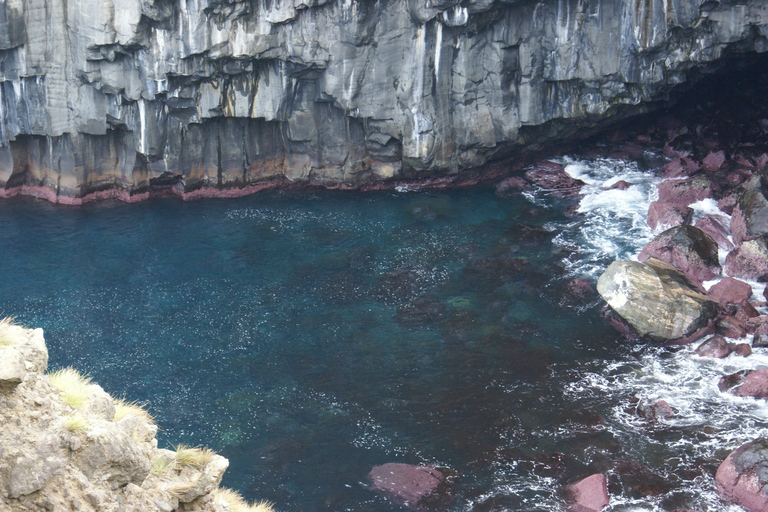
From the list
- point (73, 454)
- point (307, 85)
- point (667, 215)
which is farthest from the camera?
point (307, 85)

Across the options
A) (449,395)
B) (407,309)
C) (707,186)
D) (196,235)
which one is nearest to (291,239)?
(196,235)

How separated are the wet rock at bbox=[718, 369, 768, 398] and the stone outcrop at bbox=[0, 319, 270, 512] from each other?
2045 cm

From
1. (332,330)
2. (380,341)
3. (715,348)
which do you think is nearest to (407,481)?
(380,341)

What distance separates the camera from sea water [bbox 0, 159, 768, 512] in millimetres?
22953

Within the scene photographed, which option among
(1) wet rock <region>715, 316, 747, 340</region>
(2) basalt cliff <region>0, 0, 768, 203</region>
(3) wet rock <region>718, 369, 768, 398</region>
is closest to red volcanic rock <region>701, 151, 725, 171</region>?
(2) basalt cliff <region>0, 0, 768, 203</region>

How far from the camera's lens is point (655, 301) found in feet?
94.5

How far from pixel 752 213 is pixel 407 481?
2222 centimetres

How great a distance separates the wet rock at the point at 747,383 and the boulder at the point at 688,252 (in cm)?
626

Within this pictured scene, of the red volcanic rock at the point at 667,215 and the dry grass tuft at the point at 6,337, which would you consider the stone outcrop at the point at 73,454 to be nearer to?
the dry grass tuft at the point at 6,337

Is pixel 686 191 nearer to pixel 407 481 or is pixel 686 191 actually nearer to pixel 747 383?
pixel 747 383

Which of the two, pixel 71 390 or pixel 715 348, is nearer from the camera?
pixel 71 390

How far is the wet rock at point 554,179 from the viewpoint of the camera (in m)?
41.2

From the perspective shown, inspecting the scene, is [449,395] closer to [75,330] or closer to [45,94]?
[75,330]

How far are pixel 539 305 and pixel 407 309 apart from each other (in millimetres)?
5761
